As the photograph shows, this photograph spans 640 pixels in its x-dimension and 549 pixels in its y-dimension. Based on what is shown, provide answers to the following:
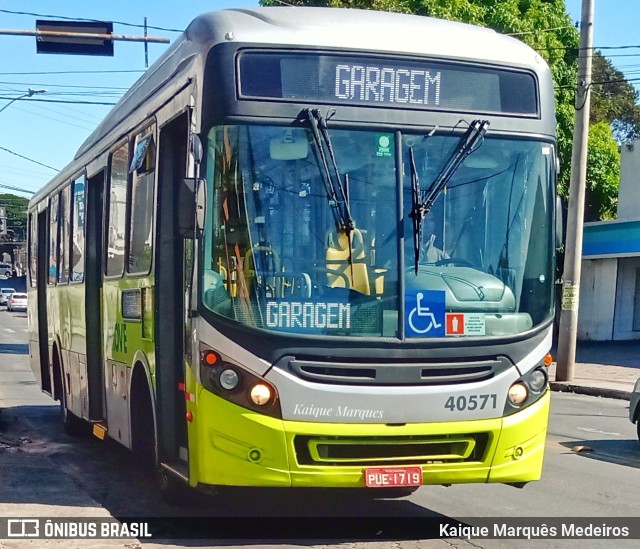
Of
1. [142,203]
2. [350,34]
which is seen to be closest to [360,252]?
[350,34]

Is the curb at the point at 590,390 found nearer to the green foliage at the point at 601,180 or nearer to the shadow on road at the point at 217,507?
the shadow on road at the point at 217,507

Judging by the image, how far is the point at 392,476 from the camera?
21.9ft

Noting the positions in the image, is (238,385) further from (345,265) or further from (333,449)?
(345,265)

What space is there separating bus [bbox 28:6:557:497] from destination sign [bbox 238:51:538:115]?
0.01 meters

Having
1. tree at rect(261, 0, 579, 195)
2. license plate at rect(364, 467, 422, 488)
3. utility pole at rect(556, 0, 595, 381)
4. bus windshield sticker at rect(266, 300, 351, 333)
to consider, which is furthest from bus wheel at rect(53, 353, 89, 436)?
tree at rect(261, 0, 579, 195)

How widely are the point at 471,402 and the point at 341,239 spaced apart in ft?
4.62

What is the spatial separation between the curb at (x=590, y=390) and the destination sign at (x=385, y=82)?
1281 centimetres

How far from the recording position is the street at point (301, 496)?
7508 millimetres

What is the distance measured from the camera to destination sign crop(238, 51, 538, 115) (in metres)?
6.87

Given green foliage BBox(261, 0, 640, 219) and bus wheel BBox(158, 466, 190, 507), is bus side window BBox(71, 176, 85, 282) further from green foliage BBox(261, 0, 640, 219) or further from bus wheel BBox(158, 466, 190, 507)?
green foliage BBox(261, 0, 640, 219)

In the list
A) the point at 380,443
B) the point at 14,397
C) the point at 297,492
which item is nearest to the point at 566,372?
the point at 14,397

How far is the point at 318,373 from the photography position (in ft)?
21.6

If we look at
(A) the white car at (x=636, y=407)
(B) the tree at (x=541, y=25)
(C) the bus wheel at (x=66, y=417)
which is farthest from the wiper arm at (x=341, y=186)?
(B) the tree at (x=541, y=25)

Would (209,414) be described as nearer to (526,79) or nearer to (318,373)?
(318,373)
